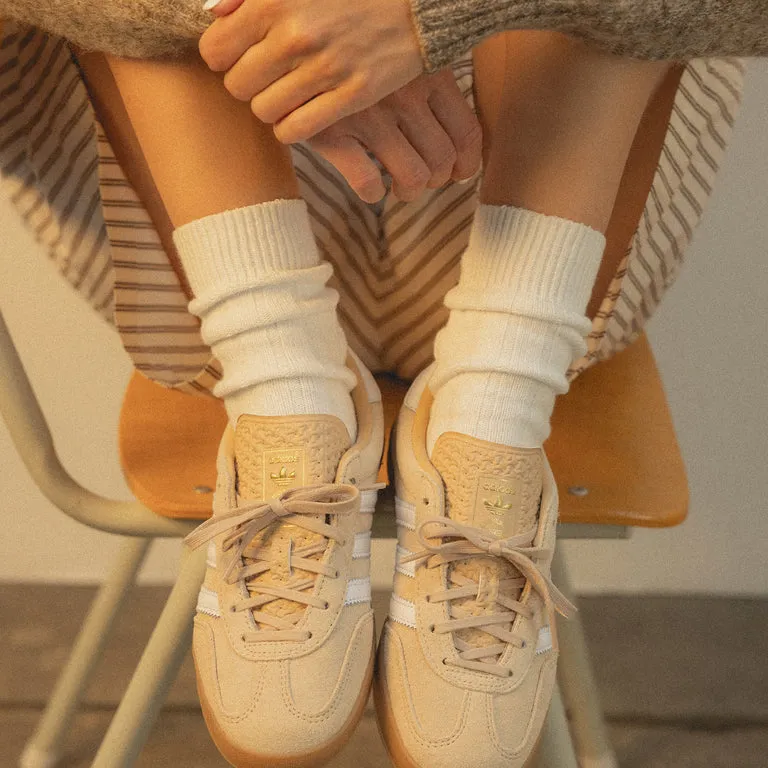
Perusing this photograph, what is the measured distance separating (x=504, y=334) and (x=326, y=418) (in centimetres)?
10

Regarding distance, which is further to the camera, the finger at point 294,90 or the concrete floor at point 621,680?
the concrete floor at point 621,680

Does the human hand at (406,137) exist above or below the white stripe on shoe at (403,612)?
above

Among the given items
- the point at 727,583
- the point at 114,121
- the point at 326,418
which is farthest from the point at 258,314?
the point at 727,583

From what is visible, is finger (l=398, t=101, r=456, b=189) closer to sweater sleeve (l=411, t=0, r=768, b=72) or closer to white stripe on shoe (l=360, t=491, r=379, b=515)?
sweater sleeve (l=411, t=0, r=768, b=72)

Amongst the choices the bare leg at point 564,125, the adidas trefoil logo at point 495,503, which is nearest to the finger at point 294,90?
the bare leg at point 564,125

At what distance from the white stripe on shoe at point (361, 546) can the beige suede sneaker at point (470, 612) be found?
0.02 metres

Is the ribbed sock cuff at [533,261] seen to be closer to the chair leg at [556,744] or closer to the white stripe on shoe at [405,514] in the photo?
the white stripe on shoe at [405,514]

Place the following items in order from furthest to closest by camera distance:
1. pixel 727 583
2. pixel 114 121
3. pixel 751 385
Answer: pixel 727 583 < pixel 751 385 < pixel 114 121

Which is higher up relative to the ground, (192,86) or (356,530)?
(192,86)

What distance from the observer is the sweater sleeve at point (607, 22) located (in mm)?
395

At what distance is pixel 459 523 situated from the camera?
0.44m

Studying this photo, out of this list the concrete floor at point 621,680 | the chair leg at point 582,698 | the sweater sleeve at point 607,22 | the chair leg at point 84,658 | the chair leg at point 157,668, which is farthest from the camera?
the concrete floor at point 621,680

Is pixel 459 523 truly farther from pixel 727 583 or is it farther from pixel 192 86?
pixel 727 583

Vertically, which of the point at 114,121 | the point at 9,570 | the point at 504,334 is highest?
the point at 114,121
